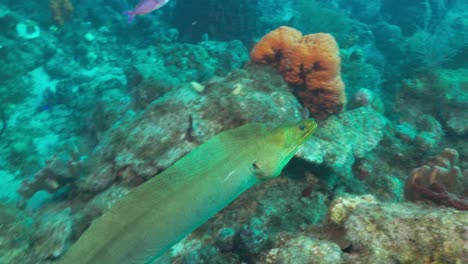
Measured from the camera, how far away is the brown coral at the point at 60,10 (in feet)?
39.6

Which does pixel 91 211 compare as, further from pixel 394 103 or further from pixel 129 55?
pixel 129 55

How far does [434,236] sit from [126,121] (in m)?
4.24

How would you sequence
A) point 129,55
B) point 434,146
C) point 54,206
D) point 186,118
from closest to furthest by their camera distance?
point 186,118 → point 54,206 → point 434,146 → point 129,55

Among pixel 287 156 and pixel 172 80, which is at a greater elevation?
pixel 287 156

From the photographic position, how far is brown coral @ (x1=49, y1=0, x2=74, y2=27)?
12078 mm

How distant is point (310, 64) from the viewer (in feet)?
15.7

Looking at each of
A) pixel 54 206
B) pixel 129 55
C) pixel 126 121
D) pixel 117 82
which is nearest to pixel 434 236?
pixel 126 121

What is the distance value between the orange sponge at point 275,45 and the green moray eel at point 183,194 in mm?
2919

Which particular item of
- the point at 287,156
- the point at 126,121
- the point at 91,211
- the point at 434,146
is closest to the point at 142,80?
the point at 126,121

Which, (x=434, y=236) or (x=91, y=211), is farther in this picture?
(x=91, y=211)

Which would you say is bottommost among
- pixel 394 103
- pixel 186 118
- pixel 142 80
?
pixel 394 103

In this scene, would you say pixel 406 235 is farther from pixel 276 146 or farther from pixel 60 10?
pixel 60 10

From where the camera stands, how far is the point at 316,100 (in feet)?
16.2

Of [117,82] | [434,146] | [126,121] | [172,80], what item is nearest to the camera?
[126,121]
